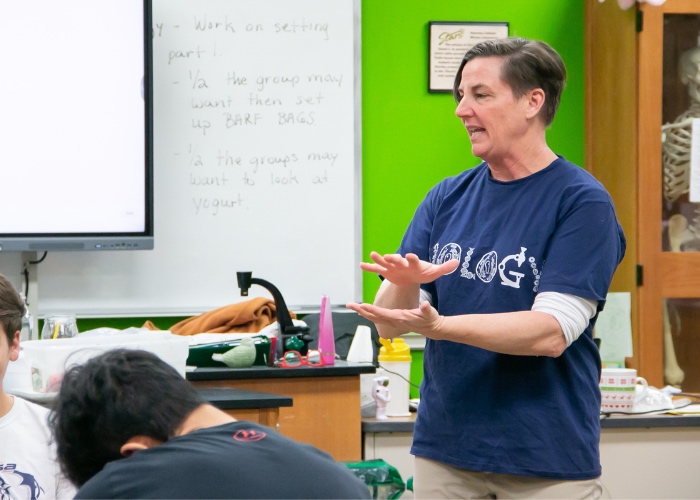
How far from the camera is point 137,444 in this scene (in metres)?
1.03

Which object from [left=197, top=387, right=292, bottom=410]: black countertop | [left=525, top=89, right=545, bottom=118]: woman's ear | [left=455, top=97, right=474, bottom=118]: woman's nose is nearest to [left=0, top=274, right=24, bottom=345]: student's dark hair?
[left=197, top=387, right=292, bottom=410]: black countertop

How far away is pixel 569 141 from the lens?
145 inches

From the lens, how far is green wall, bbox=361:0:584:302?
3.55 m

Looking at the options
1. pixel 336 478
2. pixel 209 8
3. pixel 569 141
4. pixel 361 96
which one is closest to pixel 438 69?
pixel 361 96

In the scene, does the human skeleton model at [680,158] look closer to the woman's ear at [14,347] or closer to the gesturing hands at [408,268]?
the gesturing hands at [408,268]

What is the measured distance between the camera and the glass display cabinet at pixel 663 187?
10.5 ft

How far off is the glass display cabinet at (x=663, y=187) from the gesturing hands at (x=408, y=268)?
180cm

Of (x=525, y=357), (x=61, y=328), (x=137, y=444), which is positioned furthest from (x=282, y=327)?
Result: (x=137, y=444)

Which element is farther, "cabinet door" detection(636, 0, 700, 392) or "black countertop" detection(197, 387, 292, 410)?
"cabinet door" detection(636, 0, 700, 392)

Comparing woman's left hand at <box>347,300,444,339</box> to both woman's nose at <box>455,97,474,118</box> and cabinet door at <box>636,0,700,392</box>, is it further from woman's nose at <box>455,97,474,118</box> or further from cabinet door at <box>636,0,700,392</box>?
cabinet door at <box>636,0,700,392</box>

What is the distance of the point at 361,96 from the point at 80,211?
44.2 inches

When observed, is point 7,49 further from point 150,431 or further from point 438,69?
point 150,431

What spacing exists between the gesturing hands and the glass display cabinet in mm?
1803

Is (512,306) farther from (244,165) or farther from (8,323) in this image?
(244,165)
